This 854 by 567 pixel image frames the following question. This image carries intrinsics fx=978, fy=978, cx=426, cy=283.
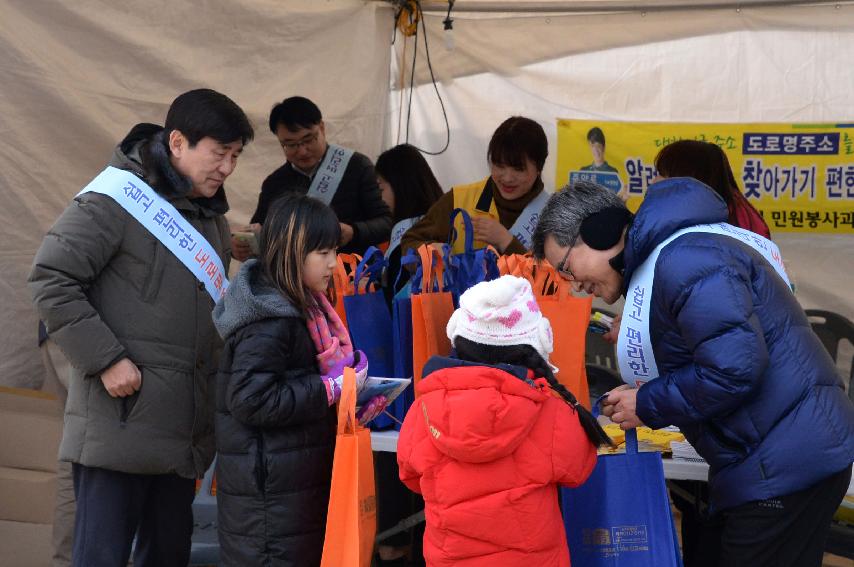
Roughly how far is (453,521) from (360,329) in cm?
84

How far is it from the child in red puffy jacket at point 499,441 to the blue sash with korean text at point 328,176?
1.87 meters

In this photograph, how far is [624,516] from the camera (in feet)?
8.07

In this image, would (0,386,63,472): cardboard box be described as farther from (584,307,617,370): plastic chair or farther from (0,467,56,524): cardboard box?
(584,307,617,370): plastic chair

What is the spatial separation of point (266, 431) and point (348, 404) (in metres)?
0.25

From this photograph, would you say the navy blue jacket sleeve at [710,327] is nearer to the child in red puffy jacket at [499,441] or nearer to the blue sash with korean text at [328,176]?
the child in red puffy jacket at [499,441]

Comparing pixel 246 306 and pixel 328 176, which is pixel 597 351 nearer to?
pixel 328 176

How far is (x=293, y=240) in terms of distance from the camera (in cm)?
264

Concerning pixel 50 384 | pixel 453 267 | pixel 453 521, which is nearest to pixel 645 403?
pixel 453 521

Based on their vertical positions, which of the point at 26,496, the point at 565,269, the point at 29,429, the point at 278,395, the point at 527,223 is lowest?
the point at 26,496

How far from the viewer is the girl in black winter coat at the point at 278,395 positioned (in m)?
2.56

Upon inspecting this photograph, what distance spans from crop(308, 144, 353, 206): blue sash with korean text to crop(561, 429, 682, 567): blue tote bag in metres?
2.04

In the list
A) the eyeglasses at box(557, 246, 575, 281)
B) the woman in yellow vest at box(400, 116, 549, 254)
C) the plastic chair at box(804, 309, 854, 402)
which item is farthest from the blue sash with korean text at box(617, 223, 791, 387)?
the plastic chair at box(804, 309, 854, 402)

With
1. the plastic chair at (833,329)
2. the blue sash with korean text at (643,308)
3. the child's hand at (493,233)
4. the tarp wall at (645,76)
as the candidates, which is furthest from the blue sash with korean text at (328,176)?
the plastic chair at (833,329)

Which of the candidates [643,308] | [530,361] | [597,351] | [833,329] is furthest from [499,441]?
[833,329]
